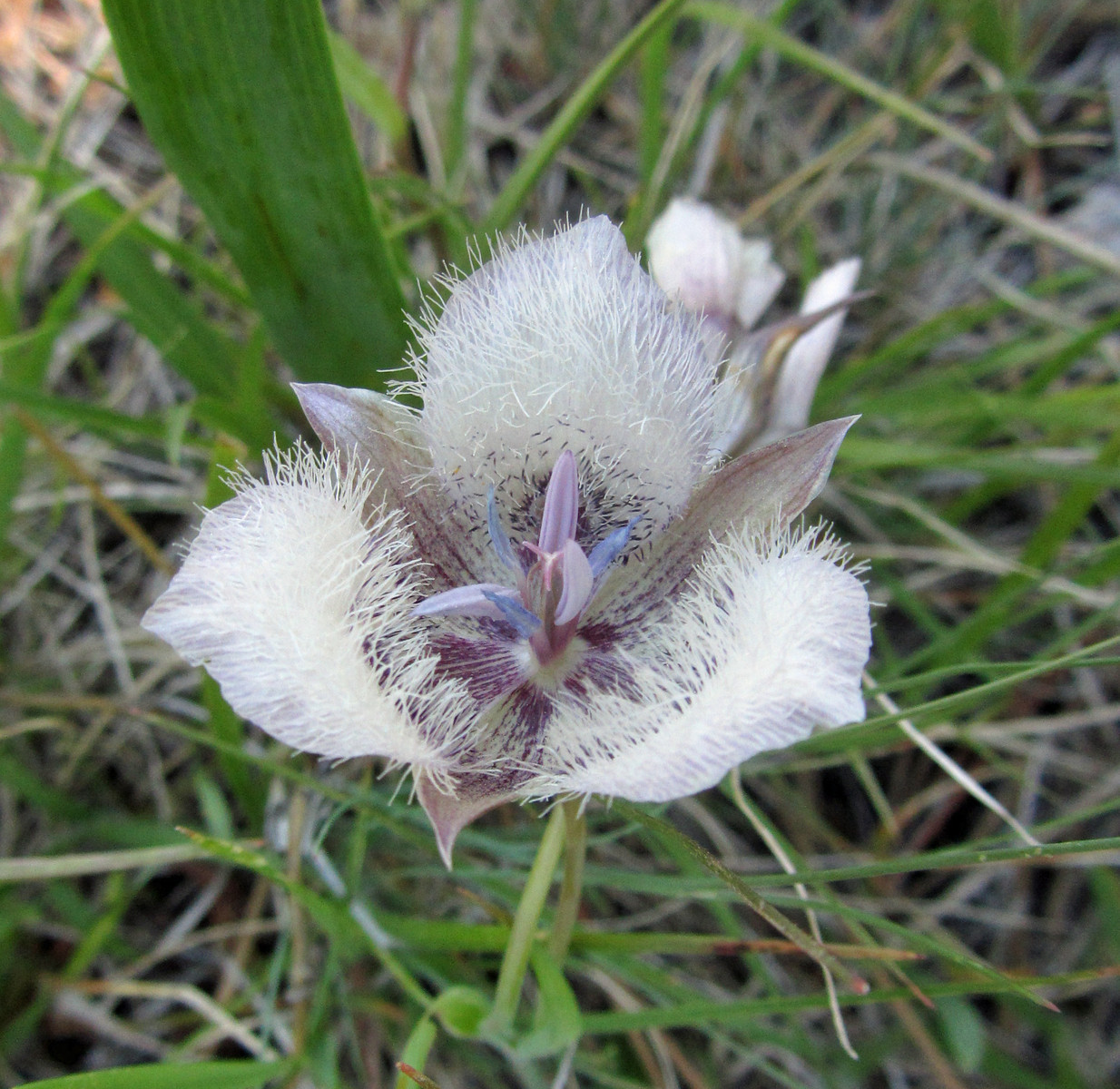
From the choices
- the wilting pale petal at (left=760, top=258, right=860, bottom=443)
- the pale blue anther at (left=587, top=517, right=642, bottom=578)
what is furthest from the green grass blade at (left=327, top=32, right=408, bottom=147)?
the pale blue anther at (left=587, top=517, right=642, bottom=578)

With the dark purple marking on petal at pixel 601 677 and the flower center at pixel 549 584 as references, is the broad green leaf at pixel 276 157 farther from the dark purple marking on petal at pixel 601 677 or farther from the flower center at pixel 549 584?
the dark purple marking on petal at pixel 601 677

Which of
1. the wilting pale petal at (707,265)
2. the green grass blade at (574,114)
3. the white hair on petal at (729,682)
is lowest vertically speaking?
the white hair on petal at (729,682)

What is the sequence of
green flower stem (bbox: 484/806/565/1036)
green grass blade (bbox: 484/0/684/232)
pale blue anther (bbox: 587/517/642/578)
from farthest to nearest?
green grass blade (bbox: 484/0/684/232), pale blue anther (bbox: 587/517/642/578), green flower stem (bbox: 484/806/565/1036)

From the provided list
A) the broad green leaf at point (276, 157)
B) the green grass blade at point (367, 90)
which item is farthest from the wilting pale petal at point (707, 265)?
the green grass blade at point (367, 90)

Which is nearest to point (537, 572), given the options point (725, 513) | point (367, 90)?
point (725, 513)

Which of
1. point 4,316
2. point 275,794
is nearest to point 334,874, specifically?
point 275,794

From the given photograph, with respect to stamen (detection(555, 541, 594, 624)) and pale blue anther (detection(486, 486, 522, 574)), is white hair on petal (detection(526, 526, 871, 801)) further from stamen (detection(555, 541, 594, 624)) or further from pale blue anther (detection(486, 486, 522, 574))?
pale blue anther (detection(486, 486, 522, 574))

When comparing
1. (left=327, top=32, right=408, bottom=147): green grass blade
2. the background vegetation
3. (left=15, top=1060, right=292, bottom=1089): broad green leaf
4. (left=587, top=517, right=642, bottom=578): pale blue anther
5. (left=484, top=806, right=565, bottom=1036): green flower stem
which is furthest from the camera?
(left=327, top=32, right=408, bottom=147): green grass blade
